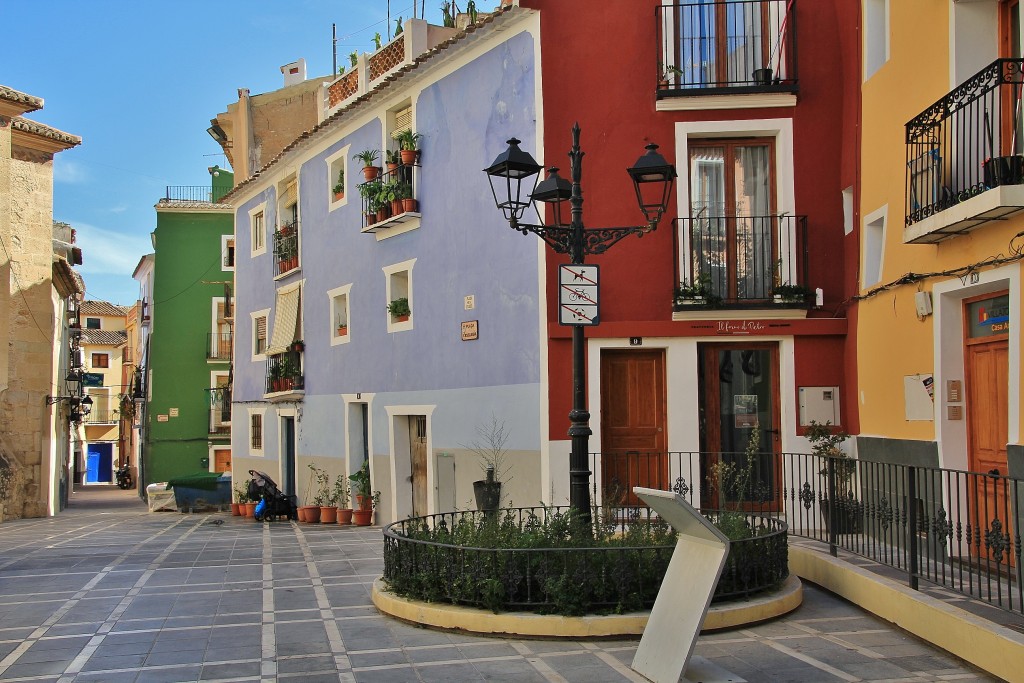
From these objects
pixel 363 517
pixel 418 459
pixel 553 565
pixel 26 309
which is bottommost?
pixel 363 517

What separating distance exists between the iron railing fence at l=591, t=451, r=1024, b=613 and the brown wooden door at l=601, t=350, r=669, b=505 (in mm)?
183

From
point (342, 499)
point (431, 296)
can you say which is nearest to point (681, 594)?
point (431, 296)

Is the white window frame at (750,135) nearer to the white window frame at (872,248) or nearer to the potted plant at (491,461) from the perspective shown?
the white window frame at (872,248)

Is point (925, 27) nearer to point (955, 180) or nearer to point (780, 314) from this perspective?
point (955, 180)

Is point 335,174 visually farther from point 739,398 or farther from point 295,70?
point 295,70

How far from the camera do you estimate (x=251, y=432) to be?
26828mm

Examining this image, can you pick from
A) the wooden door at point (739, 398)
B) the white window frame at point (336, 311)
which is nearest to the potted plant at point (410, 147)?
the white window frame at point (336, 311)

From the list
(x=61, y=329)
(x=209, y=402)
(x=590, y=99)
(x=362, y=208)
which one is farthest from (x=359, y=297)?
(x=209, y=402)

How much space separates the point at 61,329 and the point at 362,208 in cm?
1659

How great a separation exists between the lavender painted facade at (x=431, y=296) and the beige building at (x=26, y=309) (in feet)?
23.3

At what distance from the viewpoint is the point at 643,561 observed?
8.08 metres

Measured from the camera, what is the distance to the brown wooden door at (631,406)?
44.2 feet

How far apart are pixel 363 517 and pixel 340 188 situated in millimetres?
6786

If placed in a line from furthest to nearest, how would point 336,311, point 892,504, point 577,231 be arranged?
point 336,311
point 577,231
point 892,504
